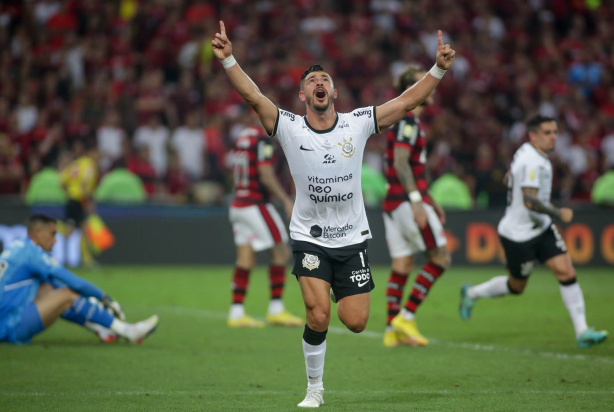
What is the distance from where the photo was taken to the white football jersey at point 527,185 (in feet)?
30.8

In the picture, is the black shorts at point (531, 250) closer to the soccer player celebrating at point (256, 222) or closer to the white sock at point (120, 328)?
the soccer player celebrating at point (256, 222)

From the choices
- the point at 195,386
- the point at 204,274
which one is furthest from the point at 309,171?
the point at 204,274

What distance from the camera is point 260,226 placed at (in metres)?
11.4

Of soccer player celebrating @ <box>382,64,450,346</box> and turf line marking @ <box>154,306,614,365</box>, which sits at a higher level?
soccer player celebrating @ <box>382,64,450,346</box>

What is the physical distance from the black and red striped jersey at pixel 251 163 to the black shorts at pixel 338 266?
14.5ft

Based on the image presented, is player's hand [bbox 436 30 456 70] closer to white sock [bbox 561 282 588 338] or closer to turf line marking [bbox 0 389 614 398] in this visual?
turf line marking [bbox 0 389 614 398]

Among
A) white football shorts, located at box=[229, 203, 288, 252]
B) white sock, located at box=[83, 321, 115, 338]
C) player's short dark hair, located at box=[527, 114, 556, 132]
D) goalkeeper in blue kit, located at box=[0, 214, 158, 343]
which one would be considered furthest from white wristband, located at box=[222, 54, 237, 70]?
white football shorts, located at box=[229, 203, 288, 252]

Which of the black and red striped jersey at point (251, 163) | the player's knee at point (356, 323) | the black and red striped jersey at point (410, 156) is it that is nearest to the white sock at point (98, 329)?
the black and red striped jersey at point (251, 163)

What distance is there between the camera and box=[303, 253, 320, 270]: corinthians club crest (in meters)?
6.75

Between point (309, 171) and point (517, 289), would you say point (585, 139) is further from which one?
point (309, 171)

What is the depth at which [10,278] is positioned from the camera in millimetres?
9000

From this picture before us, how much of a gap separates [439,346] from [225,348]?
7.21 feet

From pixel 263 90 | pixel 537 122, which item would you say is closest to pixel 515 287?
pixel 537 122

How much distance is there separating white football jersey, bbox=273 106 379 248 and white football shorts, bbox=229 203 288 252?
4.39 meters
